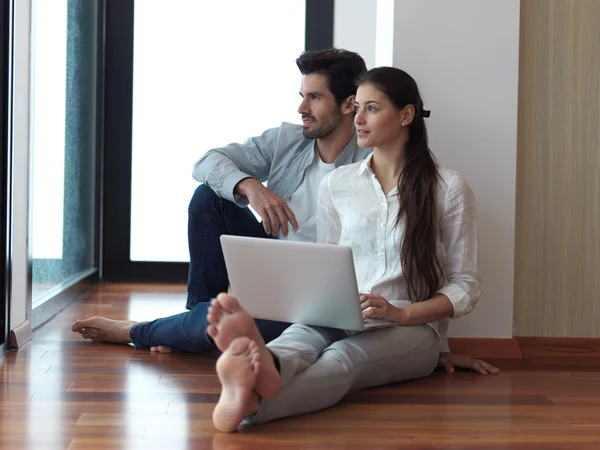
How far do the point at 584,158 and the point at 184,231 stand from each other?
8.25ft

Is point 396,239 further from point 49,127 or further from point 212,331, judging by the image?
point 49,127

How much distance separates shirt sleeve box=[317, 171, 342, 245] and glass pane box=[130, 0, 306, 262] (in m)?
2.29

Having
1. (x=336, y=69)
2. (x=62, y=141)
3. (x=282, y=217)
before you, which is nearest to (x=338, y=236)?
(x=282, y=217)

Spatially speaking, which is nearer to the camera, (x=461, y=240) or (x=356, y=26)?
(x=461, y=240)

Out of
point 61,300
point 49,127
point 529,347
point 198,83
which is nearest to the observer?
point 529,347

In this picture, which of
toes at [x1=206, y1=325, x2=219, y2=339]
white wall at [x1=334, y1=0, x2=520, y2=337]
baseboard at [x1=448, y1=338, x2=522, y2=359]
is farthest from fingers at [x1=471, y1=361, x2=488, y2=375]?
toes at [x1=206, y1=325, x2=219, y2=339]

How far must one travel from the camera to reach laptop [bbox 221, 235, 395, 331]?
1874 mm

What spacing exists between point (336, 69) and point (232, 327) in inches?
48.5

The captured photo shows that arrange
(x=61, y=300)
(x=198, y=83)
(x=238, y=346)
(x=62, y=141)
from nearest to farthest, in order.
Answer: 1. (x=238, y=346)
2. (x=61, y=300)
3. (x=62, y=141)
4. (x=198, y=83)

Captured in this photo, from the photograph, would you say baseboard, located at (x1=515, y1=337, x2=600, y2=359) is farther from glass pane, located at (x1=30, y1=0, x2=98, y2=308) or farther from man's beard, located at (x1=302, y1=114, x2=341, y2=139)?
glass pane, located at (x1=30, y1=0, x2=98, y2=308)

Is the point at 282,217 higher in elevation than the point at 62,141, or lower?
lower

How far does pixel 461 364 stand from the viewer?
7.79 ft

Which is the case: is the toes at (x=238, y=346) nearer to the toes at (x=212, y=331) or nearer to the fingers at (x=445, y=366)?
the toes at (x=212, y=331)

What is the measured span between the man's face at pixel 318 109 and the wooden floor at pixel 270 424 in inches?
30.2
